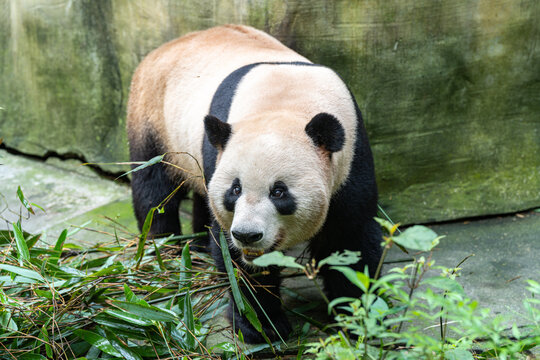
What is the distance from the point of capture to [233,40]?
4355 millimetres

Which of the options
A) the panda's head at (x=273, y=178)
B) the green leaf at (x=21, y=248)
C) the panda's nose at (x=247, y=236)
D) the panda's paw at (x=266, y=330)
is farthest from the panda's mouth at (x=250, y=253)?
the green leaf at (x=21, y=248)

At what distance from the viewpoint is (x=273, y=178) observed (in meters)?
2.88

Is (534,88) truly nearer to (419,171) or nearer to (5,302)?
(419,171)

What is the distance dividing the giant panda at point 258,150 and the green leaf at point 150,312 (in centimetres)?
49

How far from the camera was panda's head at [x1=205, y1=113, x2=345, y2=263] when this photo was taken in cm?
286

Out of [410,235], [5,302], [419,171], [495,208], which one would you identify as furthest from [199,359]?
[495,208]

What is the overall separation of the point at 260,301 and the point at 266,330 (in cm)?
17

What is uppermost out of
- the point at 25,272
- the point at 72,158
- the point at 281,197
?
the point at 281,197

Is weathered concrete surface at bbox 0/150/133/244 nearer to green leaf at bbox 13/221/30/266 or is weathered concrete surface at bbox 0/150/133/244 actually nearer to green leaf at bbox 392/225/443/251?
green leaf at bbox 13/221/30/266

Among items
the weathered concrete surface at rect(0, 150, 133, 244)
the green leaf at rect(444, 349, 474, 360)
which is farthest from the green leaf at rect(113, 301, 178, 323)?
the weathered concrete surface at rect(0, 150, 133, 244)

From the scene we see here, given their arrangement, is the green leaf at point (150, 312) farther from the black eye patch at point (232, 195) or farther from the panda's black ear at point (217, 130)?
the panda's black ear at point (217, 130)

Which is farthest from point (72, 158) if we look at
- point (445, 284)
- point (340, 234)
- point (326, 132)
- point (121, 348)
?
point (445, 284)

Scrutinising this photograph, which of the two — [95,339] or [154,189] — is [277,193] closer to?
[95,339]

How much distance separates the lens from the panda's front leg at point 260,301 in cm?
349
